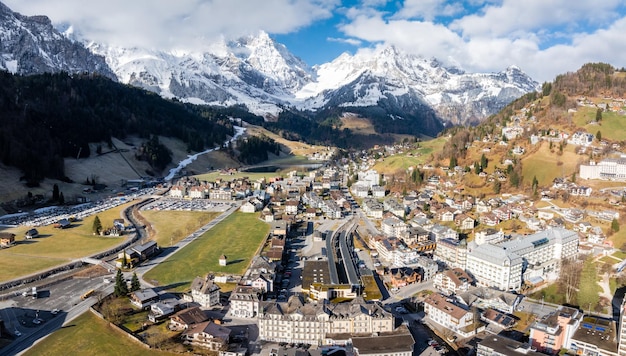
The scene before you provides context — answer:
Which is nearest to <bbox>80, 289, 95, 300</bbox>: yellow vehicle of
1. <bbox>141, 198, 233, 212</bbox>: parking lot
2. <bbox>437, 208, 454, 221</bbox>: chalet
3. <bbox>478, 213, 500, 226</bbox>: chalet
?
<bbox>141, 198, 233, 212</bbox>: parking lot

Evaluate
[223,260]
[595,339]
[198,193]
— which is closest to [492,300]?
[595,339]

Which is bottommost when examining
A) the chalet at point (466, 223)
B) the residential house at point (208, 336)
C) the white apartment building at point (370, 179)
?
the residential house at point (208, 336)

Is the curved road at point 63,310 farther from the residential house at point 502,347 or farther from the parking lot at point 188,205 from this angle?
the residential house at point 502,347

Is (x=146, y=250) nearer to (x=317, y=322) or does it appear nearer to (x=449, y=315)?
(x=317, y=322)

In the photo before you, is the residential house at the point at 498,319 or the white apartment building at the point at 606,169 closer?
the residential house at the point at 498,319

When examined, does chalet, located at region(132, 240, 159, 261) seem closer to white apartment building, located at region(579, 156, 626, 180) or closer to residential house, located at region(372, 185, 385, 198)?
residential house, located at region(372, 185, 385, 198)


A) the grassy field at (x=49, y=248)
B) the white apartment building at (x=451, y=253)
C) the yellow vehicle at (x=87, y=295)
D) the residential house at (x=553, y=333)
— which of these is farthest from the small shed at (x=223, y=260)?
the residential house at (x=553, y=333)

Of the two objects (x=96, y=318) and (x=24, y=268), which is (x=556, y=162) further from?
(x=24, y=268)
